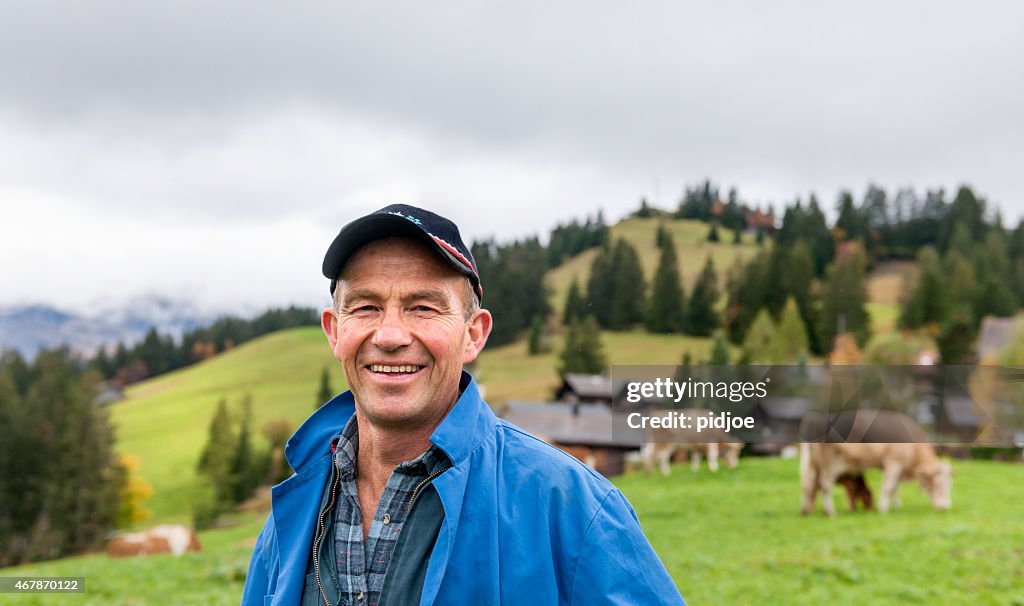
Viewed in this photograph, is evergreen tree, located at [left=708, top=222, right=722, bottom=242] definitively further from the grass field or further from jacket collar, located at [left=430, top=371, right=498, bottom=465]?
jacket collar, located at [left=430, top=371, right=498, bottom=465]

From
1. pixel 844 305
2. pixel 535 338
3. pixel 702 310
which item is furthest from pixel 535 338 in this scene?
pixel 844 305

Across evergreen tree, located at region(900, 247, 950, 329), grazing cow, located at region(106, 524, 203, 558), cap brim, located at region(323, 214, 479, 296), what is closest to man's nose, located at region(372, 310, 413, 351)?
cap brim, located at region(323, 214, 479, 296)

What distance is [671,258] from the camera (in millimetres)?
40188

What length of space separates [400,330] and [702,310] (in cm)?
4604

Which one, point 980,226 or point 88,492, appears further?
point 980,226

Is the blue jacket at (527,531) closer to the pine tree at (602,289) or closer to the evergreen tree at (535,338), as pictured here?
the pine tree at (602,289)

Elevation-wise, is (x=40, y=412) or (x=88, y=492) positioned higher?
(x=40, y=412)

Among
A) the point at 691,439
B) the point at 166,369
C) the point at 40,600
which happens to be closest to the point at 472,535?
the point at 40,600

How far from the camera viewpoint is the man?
1.81 meters

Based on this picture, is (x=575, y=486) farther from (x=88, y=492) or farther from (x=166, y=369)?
(x=166, y=369)

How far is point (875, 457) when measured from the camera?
15133 millimetres

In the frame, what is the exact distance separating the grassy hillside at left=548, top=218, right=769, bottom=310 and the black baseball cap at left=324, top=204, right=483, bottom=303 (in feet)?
172

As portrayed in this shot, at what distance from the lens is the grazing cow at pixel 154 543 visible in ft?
64.0

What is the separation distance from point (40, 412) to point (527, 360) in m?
33.4
